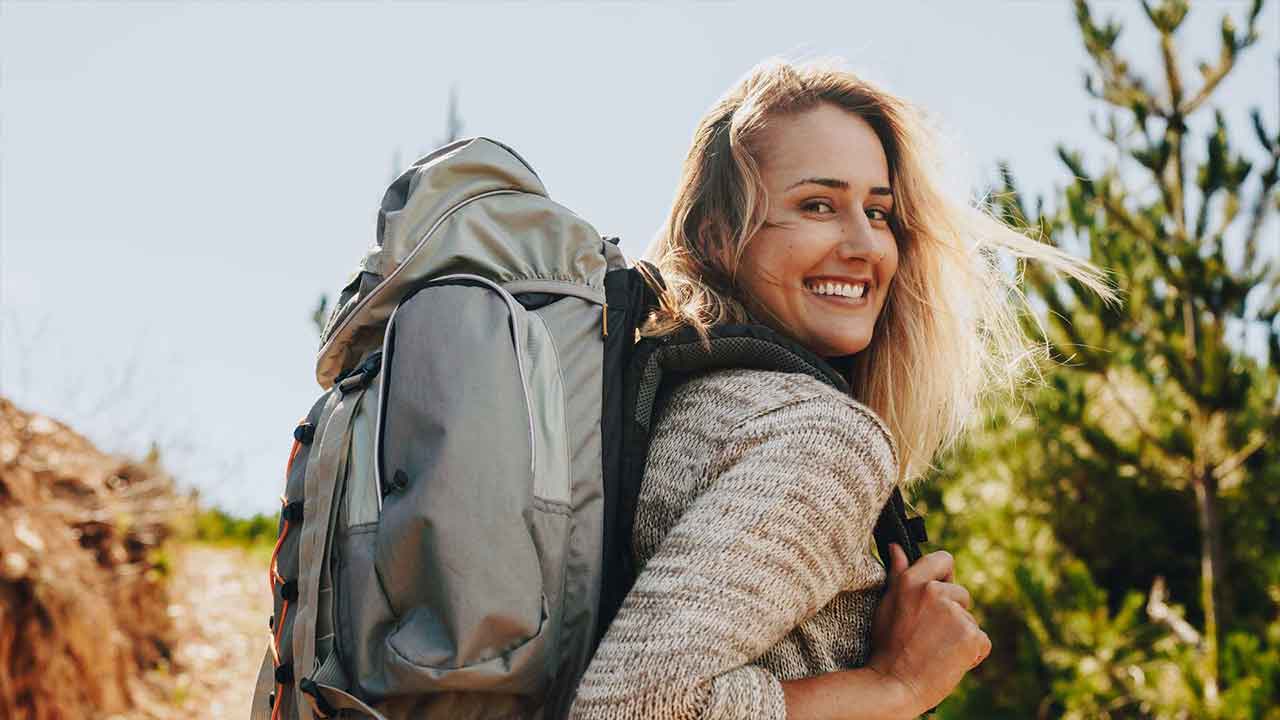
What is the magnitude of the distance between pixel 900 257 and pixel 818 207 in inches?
12.3

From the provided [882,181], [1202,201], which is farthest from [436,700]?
[1202,201]

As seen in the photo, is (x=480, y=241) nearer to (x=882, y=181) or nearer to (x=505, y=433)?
(x=505, y=433)

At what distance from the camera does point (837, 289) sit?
2.08 m

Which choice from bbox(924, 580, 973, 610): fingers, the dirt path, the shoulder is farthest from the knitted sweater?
the dirt path

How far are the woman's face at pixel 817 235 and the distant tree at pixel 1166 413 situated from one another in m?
3.77

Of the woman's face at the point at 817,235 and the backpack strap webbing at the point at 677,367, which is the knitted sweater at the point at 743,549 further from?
the woman's face at the point at 817,235

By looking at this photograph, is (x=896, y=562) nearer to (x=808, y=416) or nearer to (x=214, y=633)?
(x=808, y=416)

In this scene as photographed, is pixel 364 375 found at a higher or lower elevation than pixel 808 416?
higher

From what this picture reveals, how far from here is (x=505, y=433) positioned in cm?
146

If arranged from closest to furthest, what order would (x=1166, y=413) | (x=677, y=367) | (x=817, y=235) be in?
(x=677, y=367), (x=817, y=235), (x=1166, y=413)

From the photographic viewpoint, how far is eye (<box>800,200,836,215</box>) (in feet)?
6.72

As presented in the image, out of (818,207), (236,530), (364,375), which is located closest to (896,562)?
(818,207)

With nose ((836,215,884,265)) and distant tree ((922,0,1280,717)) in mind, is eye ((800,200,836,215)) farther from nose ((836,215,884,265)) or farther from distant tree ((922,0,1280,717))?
distant tree ((922,0,1280,717))

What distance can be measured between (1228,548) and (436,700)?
26.8ft
